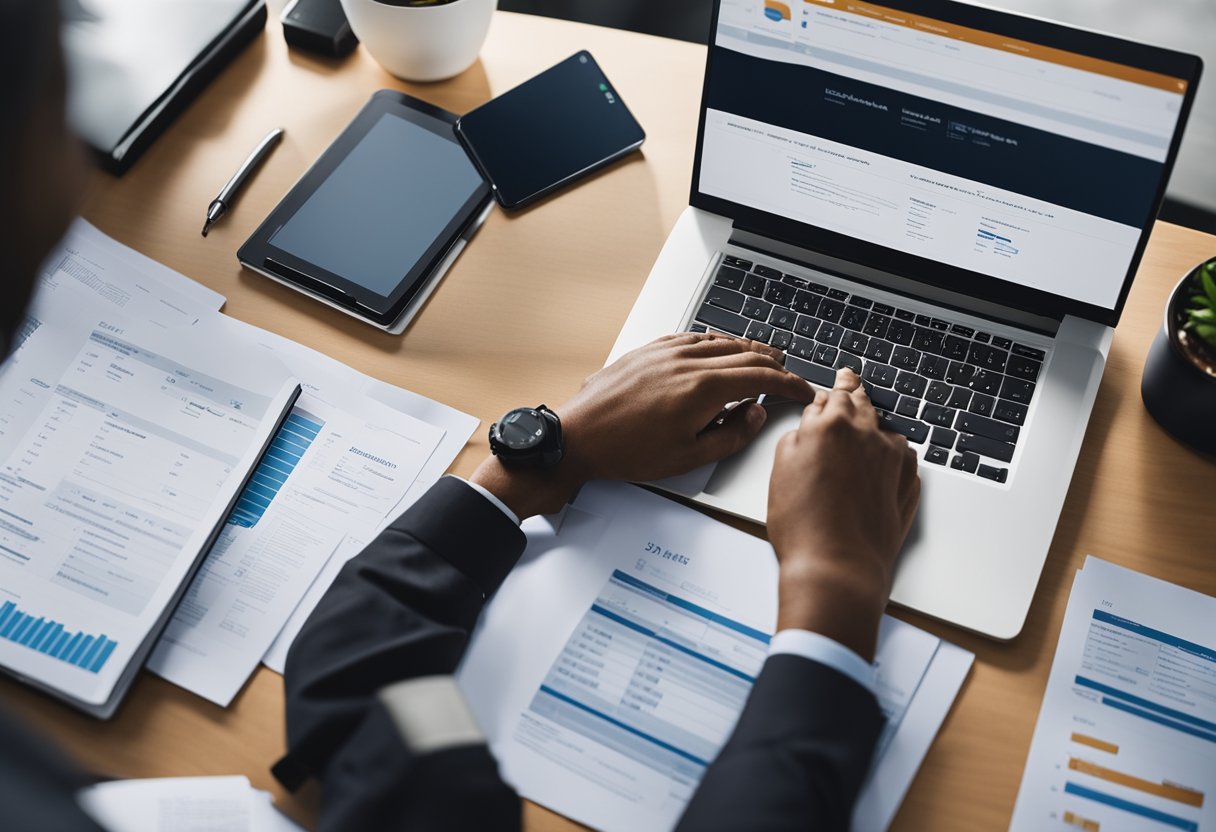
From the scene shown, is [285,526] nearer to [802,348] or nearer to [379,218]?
[379,218]

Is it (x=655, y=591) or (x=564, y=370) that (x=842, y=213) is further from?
(x=655, y=591)

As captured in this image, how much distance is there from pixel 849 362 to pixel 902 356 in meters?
0.05

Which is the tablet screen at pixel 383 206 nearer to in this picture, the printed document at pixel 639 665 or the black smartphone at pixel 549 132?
the black smartphone at pixel 549 132

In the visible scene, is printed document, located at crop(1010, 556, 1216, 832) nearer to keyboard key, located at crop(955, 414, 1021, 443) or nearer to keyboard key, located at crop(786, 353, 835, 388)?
keyboard key, located at crop(955, 414, 1021, 443)

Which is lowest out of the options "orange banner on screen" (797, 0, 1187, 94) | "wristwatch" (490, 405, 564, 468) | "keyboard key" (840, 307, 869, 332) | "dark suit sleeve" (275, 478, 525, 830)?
"dark suit sleeve" (275, 478, 525, 830)

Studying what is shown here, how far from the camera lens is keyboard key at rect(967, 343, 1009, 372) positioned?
1.04m

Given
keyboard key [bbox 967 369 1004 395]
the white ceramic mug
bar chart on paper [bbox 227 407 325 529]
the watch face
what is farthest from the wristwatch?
the white ceramic mug

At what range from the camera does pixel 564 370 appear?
110cm

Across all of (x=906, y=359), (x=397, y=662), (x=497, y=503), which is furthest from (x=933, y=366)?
(x=397, y=662)

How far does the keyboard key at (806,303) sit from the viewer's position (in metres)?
1.09

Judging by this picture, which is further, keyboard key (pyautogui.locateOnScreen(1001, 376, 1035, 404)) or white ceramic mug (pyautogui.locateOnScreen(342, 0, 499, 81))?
white ceramic mug (pyautogui.locateOnScreen(342, 0, 499, 81))

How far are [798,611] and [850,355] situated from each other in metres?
0.30

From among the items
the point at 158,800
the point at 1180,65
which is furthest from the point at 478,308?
the point at 1180,65

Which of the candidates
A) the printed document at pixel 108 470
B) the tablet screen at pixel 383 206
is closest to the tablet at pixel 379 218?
the tablet screen at pixel 383 206
